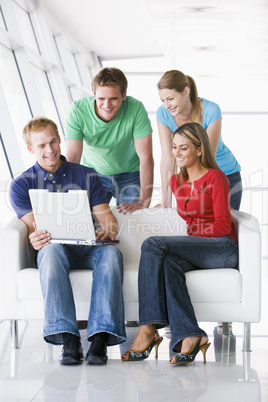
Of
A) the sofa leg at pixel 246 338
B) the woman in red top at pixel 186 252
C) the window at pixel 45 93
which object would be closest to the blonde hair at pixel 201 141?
the woman in red top at pixel 186 252

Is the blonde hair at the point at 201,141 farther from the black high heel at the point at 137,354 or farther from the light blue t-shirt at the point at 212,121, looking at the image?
the black high heel at the point at 137,354

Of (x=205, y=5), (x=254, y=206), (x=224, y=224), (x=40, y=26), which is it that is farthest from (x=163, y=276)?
(x=254, y=206)

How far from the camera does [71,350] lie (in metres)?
2.50

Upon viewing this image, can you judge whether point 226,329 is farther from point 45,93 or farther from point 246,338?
point 45,93

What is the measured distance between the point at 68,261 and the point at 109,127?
906 mm

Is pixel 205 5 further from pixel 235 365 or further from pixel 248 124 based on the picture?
pixel 248 124

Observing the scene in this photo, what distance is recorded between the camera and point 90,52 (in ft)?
35.8

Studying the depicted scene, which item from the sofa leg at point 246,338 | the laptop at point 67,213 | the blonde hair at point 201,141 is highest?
the blonde hair at point 201,141

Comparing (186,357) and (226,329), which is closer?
(186,357)

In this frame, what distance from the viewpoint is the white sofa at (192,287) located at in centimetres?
270

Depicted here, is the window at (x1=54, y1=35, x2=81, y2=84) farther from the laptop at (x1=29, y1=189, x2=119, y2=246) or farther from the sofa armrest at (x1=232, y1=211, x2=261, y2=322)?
the sofa armrest at (x1=232, y1=211, x2=261, y2=322)

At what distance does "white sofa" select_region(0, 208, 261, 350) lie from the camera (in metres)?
2.70

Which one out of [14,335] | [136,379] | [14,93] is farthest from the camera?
[14,93]

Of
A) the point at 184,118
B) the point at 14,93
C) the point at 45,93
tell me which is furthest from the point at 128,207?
the point at 45,93
